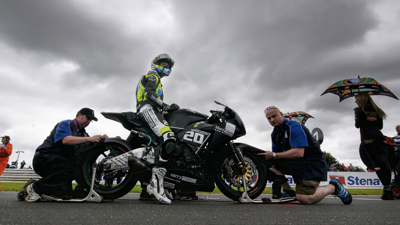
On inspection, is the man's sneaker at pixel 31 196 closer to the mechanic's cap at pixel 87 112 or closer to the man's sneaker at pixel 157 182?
the mechanic's cap at pixel 87 112

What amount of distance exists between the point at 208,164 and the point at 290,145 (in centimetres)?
123

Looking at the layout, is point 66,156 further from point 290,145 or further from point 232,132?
point 290,145

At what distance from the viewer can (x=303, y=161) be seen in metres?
3.90

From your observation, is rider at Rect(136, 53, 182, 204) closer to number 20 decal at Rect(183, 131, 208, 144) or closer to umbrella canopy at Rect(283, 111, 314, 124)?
number 20 decal at Rect(183, 131, 208, 144)

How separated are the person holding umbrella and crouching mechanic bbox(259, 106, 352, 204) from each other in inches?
82.8

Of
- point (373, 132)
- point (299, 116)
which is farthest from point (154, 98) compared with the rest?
point (299, 116)

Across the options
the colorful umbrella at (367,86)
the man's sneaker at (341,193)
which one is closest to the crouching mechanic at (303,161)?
the man's sneaker at (341,193)

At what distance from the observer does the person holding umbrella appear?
533 centimetres

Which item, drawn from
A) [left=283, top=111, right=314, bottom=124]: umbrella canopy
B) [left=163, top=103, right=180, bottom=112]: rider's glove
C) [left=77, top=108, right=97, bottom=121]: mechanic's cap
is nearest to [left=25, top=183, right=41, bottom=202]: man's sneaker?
[left=77, top=108, right=97, bottom=121]: mechanic's cap

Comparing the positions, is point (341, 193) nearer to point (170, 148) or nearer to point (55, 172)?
point (170, 148)

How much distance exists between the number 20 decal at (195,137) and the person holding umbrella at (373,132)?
3.59 meters

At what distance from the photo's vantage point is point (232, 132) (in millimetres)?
3766

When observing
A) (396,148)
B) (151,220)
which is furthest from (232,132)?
(396,148)

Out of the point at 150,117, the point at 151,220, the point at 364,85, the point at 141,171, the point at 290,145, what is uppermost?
the point at 364,85
